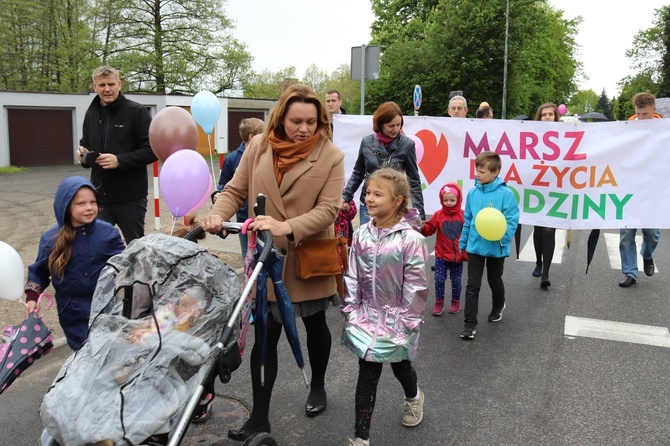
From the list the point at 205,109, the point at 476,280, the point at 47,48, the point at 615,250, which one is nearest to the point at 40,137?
the point at 47,48

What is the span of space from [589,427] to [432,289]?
11.3 feet

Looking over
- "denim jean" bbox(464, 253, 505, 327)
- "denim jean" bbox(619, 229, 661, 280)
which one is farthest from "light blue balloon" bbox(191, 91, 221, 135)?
"denim jean" bbox(619, 229, 661, 280)

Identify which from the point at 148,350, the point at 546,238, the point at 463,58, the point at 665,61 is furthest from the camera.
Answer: the point at 665,61

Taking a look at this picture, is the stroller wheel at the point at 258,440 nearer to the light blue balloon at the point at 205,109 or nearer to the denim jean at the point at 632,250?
the light blue balloon at the point at 205,109

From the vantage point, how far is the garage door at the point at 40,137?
23750 mm

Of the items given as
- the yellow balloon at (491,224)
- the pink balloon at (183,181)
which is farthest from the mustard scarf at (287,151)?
Answer: the yellow balloon at (491,224)

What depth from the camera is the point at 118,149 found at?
203 inches

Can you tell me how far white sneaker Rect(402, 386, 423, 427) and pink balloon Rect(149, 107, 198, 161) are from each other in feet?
9.29

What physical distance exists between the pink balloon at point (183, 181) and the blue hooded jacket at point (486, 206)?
7.96ft

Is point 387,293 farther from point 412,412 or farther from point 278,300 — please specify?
point 412,412

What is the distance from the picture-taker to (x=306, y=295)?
3418mm

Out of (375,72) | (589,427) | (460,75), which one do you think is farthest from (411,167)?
(460,75)

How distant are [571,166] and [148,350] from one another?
17.8ft

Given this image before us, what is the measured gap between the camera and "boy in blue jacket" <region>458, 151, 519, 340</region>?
5293mm
